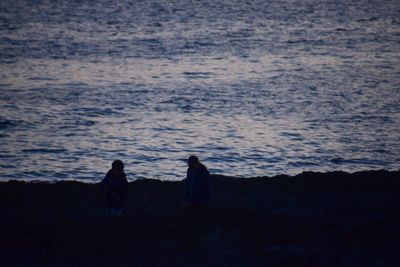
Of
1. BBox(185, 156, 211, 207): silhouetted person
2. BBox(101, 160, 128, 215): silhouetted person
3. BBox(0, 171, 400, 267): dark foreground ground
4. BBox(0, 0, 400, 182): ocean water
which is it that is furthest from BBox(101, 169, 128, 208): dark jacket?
BBox(0, 0, 400, 182): ocean water

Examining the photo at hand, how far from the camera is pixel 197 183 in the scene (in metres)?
14.7

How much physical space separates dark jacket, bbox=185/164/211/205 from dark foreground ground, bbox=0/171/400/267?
0.28 meters

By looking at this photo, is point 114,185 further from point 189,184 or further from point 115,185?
point 189,184

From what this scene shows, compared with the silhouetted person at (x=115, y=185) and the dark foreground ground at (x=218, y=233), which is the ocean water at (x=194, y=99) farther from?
the silhouetted person at (x=115, y=185)

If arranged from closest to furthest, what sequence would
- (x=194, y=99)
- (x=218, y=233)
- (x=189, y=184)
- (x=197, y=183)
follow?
(x=218, y=233) → (x=197, y=183) → (x=189, y=184) → (x=194, y=99)

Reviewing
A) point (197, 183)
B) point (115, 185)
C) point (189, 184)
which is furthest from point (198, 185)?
point (115, 185)

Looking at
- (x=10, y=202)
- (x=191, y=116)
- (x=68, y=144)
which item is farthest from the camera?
(x=191, y=116)

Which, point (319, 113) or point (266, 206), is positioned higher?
point (319, 113)

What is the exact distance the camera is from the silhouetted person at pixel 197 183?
14539 mm

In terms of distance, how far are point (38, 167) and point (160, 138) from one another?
6.36m

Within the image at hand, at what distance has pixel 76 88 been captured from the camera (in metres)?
41.6

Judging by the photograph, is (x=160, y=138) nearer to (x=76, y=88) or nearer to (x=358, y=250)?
(x=76, y=88)

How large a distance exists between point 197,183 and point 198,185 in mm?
79

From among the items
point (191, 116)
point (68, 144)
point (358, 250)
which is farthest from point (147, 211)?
point (191, 116)
